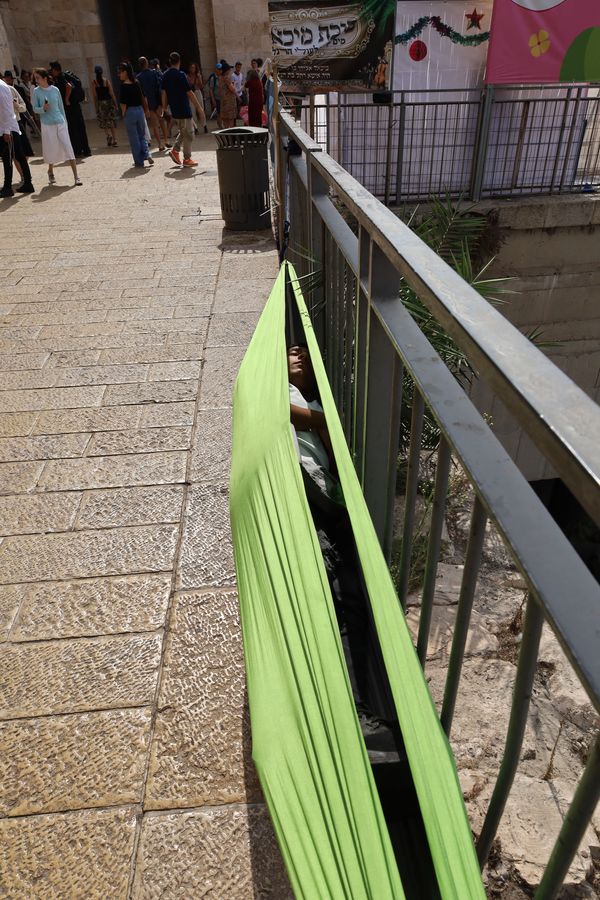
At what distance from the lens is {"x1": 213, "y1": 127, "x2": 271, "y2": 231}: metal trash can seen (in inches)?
276

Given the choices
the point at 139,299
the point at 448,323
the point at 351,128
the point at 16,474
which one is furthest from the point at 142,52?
the point at 448,323

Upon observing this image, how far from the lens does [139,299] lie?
544 centimetres

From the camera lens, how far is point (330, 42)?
824 centimetres

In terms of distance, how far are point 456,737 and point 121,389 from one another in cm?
265

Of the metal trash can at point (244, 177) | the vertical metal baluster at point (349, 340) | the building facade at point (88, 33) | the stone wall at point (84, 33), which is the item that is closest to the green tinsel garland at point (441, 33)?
the metal trash can at point (244, 177)

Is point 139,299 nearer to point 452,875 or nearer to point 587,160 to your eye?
point 452,875

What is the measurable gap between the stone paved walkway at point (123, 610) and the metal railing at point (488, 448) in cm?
75

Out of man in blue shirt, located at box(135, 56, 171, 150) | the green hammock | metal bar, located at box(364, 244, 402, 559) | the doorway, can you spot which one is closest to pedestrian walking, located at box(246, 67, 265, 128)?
man in blue shirt, located at box(135, 56, 171, 150)

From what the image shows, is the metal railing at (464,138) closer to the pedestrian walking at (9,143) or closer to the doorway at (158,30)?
the pedestrian walking at (9,143)

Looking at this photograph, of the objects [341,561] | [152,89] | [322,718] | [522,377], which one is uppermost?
[522,377]

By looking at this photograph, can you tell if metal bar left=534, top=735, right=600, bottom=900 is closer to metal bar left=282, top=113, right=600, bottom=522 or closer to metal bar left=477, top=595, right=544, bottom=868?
metal bar left=477, top=595, right=544, bottom=868

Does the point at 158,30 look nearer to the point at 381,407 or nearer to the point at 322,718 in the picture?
→ the point at 381,407

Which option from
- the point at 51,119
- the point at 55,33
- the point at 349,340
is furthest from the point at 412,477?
the point at 55,33

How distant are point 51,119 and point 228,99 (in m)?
5.97
